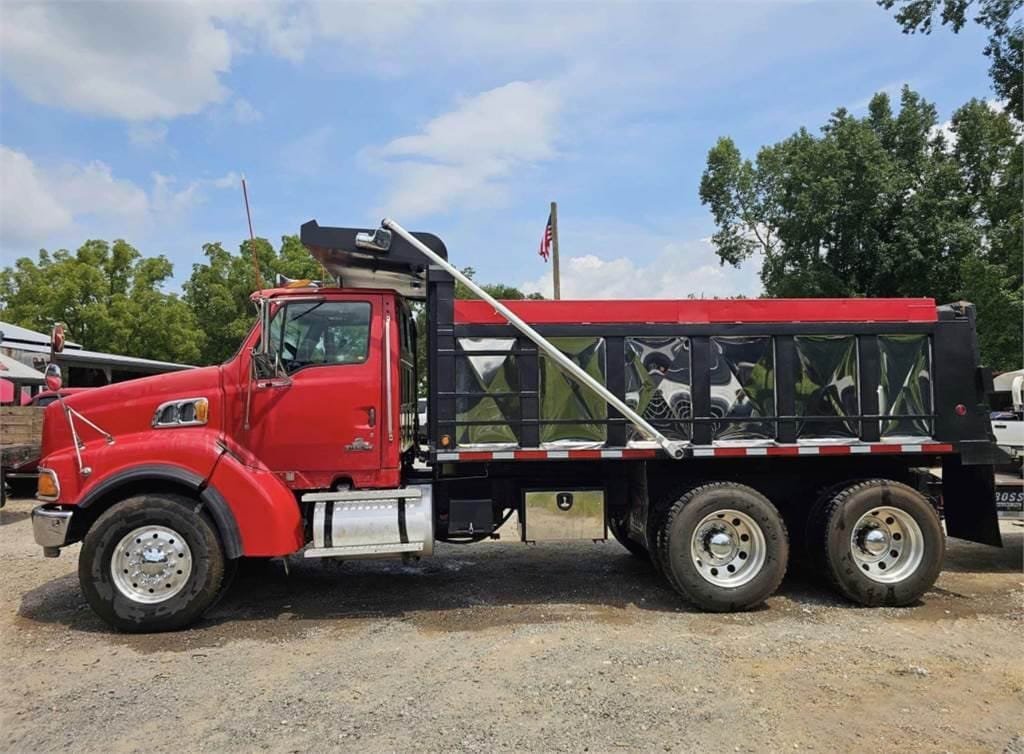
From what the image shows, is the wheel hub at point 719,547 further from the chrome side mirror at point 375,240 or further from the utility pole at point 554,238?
the utility pole at point 554,238

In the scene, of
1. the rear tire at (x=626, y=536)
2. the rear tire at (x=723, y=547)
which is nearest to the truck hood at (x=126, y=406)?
the rear tire at (x=626, y=536)

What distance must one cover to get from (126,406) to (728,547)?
5.11m

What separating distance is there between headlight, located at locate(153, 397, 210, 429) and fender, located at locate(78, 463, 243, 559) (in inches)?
16.2

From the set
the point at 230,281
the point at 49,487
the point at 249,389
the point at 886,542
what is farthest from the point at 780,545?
the point at 230,281

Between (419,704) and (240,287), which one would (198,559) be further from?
(240,287)

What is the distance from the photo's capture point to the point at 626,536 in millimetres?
7168

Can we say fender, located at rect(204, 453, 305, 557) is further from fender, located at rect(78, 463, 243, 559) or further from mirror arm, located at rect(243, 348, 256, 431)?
mirror arm, located at rect(243, 348, 256, 431)

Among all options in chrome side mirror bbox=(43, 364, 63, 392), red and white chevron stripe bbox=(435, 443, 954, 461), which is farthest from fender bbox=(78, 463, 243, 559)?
red and white chevron stripe bbox=(435, 443, 954, 461)

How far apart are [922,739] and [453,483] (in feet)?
12.4

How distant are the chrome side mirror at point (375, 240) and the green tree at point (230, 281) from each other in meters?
24.5

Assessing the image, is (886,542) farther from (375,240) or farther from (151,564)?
(151,564)

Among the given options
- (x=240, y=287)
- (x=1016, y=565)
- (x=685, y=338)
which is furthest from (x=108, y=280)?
(x=1016, y=565)

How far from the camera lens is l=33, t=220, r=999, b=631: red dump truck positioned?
5672 mm

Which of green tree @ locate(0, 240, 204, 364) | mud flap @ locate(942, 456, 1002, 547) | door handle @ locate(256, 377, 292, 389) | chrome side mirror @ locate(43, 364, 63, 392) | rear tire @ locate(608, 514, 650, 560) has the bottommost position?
rear tire @ locate(608, 514, 650, 560)
